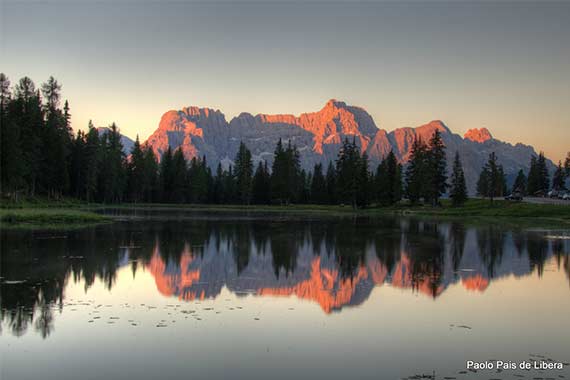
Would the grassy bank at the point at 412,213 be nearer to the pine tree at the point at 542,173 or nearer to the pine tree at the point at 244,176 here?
the pine tree at the point at 244,176

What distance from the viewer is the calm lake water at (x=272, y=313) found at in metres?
12.4

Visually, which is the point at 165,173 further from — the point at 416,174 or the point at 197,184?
the point at 416,174

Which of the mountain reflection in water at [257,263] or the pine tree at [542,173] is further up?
the pine tree at [542,173]

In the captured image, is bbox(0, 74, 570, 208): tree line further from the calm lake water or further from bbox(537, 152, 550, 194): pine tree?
the calm lake water

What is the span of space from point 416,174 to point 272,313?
9955 cm

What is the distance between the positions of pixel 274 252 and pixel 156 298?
50.5 ft

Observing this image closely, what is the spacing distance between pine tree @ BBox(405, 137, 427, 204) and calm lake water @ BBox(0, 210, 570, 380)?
77283 millimetres

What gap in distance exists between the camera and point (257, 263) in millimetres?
29391

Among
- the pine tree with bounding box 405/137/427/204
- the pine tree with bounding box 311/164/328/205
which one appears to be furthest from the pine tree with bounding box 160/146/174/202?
the pine tree with bounding box 405/137/427/204

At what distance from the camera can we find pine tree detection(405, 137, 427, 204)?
110162mm

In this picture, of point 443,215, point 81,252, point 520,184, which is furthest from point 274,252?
point 520,184

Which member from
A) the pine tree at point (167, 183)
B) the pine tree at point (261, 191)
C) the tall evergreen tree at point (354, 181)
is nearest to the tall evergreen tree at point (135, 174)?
the pine tree at point (167, 183)

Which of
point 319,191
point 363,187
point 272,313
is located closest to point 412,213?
point 363,187

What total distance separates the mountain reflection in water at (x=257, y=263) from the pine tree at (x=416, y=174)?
213 ft
